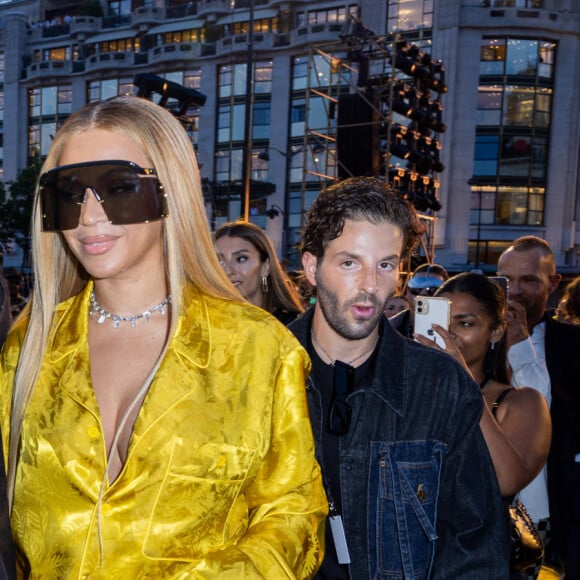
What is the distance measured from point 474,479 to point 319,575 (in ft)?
1.90

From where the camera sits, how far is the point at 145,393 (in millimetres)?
1643

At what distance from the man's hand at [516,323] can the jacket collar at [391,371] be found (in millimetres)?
1785

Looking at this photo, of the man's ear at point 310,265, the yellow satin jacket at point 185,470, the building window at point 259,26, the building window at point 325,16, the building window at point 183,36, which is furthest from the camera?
the building window at point 183,36

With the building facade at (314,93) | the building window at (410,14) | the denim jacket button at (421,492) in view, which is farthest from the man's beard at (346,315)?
the building window at (410,14)

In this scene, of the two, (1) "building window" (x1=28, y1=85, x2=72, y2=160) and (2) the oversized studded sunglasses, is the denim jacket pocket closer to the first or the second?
(2) the oversized studded sunglasses

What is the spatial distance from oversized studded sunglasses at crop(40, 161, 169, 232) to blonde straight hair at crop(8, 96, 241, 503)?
6 cm

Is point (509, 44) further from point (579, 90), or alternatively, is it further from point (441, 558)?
point (441, 558)

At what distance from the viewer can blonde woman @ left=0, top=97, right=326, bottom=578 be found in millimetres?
1517

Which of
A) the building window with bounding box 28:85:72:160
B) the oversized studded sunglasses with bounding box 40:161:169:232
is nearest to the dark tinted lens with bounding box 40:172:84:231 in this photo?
the oversized studded sunglasses with bounding box 40:161:169:232

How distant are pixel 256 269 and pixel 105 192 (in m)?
3.08

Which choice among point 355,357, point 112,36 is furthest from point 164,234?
point 112,36

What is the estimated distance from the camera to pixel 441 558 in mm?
2023

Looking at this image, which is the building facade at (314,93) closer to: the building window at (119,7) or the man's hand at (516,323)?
the building window at (119,7)

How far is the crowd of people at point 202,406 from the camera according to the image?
153 centimetres
